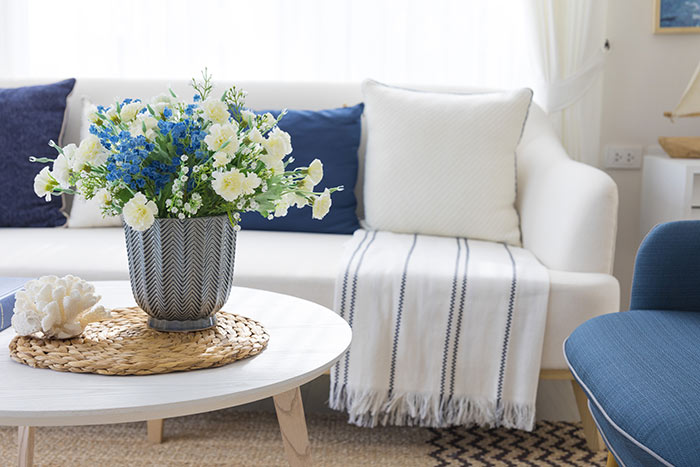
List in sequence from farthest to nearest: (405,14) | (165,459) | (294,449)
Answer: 1. (405,14)
2. (165,459)
3. (294,449)

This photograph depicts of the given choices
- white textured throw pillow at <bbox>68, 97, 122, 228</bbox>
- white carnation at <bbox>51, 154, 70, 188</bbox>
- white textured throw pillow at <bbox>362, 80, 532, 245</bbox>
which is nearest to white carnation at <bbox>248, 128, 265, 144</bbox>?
white carnation at <bbox>51, 154, 70, 188</bbox>

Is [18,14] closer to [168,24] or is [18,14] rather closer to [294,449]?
[168,24]

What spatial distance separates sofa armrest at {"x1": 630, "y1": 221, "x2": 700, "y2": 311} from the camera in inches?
55.9

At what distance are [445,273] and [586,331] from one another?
43cm

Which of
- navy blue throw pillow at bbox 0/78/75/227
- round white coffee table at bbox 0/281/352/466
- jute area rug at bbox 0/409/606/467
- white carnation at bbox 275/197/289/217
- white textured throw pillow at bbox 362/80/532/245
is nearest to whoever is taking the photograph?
round white coffee table at bbox 0/281/352/466

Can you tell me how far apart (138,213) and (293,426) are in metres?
0.41

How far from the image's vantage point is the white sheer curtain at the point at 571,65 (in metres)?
2.44

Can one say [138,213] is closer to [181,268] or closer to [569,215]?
[181,268]

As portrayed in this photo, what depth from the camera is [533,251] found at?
1979 millimetres

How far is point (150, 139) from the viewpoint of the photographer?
0.99 metres

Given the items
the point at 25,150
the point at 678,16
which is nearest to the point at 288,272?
the point at 25,150

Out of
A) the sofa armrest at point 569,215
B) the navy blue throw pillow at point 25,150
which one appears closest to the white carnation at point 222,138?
the sofa armrest at point 569,215

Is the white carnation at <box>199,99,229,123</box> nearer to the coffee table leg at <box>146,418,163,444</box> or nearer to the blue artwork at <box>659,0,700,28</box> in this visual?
the coffee table leg at <box>146,418,163,444</box>

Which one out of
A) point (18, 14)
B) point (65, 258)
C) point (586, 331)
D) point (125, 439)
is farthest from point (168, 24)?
point (586, 331)
